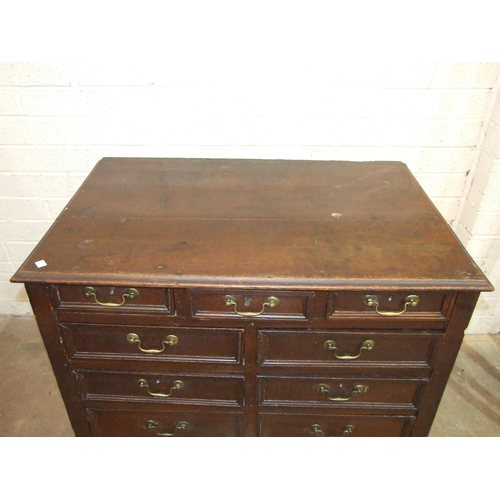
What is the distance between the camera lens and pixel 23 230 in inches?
85.6

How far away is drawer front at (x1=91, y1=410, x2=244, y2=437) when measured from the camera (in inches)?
61.9

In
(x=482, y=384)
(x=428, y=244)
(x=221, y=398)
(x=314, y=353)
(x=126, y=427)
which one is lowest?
(x=482, y=384)

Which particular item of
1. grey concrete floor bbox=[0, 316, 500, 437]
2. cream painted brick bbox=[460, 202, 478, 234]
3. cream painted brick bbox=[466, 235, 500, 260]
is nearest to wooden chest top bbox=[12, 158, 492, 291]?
cream painted brick bbox=[460, 202, 478, 234]

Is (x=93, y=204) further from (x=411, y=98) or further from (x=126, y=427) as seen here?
(x=411, y=98)

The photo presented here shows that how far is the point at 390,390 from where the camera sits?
1.48 metres

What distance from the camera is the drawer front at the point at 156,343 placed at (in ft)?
4.49

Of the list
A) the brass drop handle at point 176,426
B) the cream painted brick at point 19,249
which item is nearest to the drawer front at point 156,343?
the brass drop handle at point 176,426

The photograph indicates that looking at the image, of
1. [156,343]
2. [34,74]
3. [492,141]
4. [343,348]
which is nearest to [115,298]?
[156,343]

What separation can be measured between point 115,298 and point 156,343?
0.21 meters

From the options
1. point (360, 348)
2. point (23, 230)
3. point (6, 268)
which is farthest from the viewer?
point (6, 268)

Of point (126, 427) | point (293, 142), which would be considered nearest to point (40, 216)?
point (126, 427)

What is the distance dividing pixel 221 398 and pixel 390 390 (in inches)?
23.0

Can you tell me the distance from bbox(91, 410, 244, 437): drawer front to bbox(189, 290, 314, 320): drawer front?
467 millimetres

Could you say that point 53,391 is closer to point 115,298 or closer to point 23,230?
point 23,230
